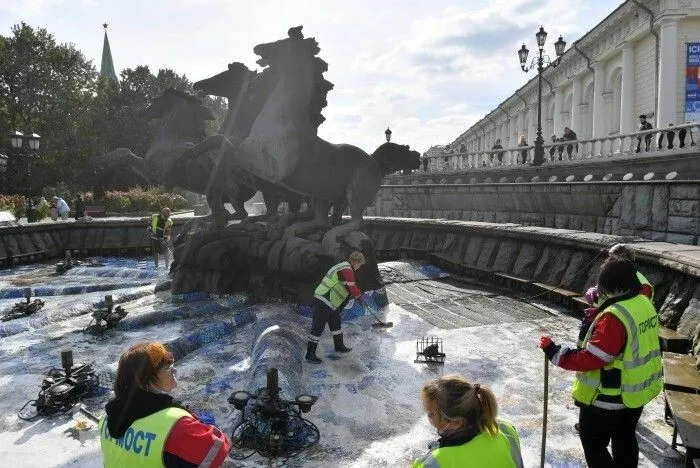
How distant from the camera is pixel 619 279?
10.8 feet

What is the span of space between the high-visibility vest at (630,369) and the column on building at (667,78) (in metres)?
23.9

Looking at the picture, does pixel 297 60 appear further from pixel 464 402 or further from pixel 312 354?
pixel 464 402

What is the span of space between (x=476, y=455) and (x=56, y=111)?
42.8 meters

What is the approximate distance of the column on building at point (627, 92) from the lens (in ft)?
89.3

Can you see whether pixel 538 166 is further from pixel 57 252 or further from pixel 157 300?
pixel 57 252

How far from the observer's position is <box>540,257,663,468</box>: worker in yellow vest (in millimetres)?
3213

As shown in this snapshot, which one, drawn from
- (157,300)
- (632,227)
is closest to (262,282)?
(157,300)

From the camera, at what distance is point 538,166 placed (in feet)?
64.2

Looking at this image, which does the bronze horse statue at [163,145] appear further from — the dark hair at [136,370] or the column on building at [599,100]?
the column on building at [599,100]

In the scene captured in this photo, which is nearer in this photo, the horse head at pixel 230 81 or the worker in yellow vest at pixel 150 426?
the worker in yellow vest at pixel 150 426

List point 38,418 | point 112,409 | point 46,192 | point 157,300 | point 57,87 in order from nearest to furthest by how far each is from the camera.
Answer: point 112,409
point 38,418
point 157,300
point 46,192
point 57,87

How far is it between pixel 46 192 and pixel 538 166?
92.0 feet

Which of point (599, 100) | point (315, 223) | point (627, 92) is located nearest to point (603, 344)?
point (315, 223)

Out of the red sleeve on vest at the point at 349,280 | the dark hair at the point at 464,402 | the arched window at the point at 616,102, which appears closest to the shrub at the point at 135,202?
the red sleeve on vest at the point at 349,280
